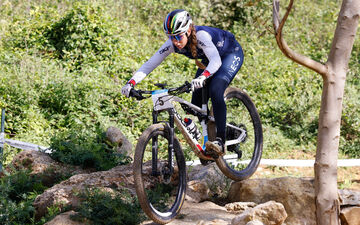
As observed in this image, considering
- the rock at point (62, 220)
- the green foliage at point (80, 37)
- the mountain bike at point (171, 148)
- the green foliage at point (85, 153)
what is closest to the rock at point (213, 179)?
the mountain bike at point (171, 148)

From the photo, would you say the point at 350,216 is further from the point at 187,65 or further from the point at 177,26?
the point at 187,65

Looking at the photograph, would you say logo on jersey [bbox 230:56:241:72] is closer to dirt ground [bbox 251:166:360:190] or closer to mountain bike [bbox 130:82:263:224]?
mountain bike [bbox 130:82:263:224]

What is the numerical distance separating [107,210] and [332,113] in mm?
2356

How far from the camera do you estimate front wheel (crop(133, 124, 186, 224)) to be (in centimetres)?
479

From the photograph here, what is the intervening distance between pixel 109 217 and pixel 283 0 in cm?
1384

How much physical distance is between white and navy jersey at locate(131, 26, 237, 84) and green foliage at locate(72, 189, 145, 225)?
1275mm

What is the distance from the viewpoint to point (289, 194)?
18.9 feet

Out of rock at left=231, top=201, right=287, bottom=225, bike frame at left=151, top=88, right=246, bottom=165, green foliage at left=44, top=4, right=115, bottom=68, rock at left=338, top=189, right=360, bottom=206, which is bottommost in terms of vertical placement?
rock at left=231, top=201, right=287, bottom=225

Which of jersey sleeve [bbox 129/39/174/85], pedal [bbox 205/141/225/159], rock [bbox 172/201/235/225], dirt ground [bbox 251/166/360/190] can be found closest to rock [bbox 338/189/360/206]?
rock [bbox 172/201/235/225]

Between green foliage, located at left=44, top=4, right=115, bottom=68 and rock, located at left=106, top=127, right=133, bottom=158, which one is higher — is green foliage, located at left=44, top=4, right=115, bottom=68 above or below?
above

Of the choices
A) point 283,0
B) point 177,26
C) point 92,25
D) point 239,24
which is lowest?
point 177,26

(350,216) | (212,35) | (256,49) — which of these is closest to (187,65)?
(256,49)

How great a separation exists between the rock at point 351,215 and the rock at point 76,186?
87.3 inches

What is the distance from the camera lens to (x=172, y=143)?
5176mm
